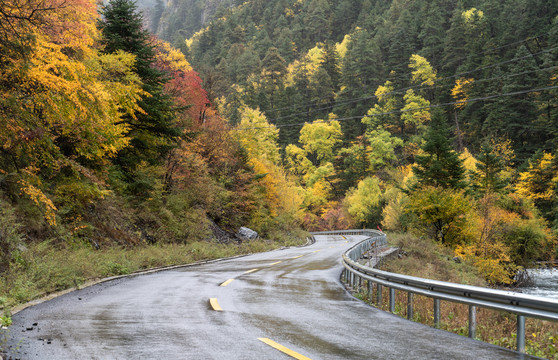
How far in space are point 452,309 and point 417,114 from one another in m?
69.7

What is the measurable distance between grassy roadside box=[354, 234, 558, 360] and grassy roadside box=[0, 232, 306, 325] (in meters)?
7.95

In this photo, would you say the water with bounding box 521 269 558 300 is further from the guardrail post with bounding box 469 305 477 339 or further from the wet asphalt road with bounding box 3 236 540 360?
the guardrail post with bounding box 469 305 477 339

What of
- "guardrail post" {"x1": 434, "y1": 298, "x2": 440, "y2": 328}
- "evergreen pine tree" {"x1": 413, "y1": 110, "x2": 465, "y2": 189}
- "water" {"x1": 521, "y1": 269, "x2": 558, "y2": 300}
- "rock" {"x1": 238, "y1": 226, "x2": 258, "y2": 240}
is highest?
"evergreen pine tree" {"x1": 413, "y1": 110, "x2": 465, "y2": 189}

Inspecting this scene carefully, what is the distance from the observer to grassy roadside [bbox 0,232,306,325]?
9617mm

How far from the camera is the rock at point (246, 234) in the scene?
119ft

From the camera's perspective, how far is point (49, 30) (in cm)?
1307

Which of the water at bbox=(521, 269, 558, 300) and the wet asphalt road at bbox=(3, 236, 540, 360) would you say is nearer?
the wet asphalt road at bbox=(3, 236, 540, 360)

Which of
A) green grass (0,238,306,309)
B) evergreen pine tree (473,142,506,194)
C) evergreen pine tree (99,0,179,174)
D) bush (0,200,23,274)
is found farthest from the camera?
evergreen pine tree (473,142,506,194)

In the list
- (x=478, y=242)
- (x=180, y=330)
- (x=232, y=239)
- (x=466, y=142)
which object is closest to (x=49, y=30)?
(x=180, y=330)

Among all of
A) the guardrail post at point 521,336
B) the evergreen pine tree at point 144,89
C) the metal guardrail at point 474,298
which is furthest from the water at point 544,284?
the guardrail post at point 521,336

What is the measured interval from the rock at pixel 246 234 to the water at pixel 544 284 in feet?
68.8

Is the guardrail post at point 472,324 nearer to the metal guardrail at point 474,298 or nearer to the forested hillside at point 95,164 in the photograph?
the metal guardrail at point 474,298

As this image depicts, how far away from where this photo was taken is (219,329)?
6887mm

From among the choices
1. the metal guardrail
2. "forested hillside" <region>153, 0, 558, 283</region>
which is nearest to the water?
Result: "forested hillside" <region>153, 0, 558, 283</region>
